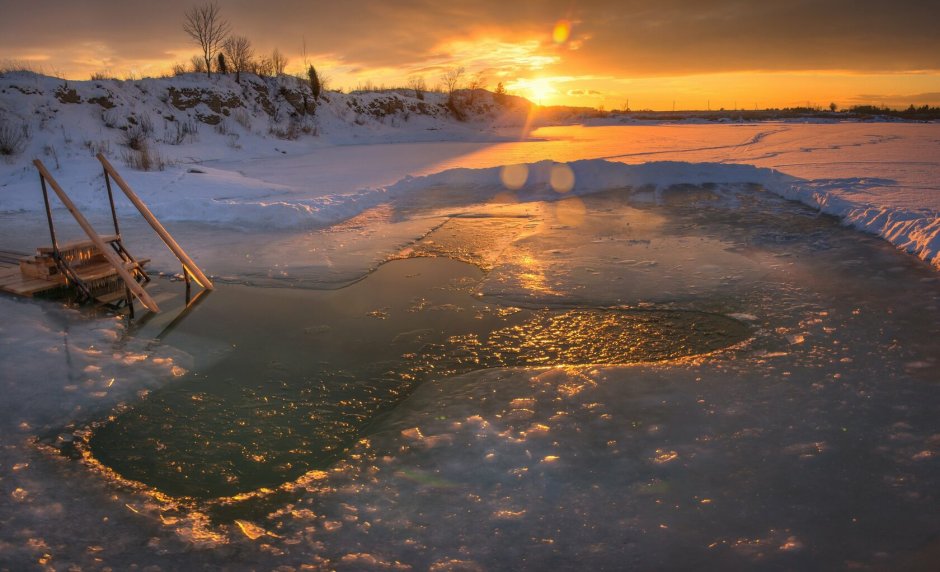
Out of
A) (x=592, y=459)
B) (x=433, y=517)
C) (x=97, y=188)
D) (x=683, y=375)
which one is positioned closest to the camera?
(x=433, y=517)

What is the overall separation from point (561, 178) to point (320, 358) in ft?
30.7

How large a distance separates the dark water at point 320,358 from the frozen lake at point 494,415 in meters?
0.02

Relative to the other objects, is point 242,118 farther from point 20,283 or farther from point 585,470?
point 585,470

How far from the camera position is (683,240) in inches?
300

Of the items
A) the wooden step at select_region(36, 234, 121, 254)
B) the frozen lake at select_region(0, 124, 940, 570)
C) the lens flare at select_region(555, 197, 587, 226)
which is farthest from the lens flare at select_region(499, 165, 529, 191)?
the wooden step at select_region(36, 234, 121, 254)

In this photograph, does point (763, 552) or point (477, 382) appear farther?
point (477, 382)

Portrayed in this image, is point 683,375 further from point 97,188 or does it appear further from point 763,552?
point 97,188

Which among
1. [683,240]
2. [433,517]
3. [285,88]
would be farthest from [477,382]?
[285,88]

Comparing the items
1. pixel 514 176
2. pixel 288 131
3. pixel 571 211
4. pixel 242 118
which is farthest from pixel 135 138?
pixel 571 211

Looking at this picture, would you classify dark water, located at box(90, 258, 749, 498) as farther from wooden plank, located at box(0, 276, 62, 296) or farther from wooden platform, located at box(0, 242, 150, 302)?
wooden plank, located at box(0, 276, 62, 296)

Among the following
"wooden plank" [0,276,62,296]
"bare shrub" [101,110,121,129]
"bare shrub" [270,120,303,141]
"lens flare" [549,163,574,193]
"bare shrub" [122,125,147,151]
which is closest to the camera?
"wooden plank" [0,276,62,296]

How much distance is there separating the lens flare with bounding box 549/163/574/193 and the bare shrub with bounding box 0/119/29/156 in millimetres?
14639

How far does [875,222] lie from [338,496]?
808 centimetres

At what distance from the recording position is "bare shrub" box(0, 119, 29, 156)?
15.9 m
